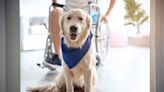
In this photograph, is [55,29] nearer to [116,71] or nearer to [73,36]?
[73,36]

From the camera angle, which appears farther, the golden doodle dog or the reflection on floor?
the reflection on floor

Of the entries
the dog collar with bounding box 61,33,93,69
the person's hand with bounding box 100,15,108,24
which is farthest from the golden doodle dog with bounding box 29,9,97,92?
the person's hand with bounding box 100,15,108,24

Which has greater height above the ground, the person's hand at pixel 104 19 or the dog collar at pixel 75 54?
the person's hand at pixel 104 19

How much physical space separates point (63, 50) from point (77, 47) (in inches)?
3.8

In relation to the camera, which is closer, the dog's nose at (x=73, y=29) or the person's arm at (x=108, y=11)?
the dog's nose at (x=73, y=29)

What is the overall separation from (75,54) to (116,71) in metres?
0.33

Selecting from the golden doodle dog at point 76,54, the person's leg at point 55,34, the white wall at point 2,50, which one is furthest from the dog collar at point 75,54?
the white wall at point 2,50

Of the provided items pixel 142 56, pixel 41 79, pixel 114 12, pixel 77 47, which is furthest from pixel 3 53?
pixel 142 56

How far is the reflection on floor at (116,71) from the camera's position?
1.74 m

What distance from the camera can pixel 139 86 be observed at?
178 centimetres

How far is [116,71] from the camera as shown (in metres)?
1.79

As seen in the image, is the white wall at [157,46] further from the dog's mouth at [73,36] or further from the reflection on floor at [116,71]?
the dog's mouth at [73,36]

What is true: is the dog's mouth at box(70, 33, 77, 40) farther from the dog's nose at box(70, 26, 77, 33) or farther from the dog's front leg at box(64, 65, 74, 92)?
the dog's front leg at box(64, 65, 74, 92)

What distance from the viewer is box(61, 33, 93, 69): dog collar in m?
1.63
